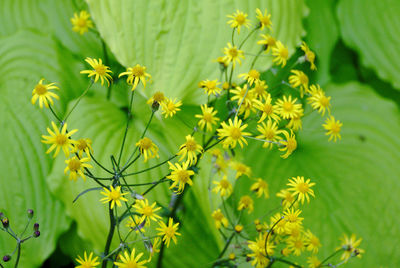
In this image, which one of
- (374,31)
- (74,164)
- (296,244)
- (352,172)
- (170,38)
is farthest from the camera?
(374,31)

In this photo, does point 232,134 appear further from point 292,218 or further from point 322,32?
point 322,32

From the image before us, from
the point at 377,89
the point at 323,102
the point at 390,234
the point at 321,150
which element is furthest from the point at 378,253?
the point at 377,89

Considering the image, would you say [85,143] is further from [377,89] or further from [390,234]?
[377,89]

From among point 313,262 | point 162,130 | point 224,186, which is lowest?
point 313,262

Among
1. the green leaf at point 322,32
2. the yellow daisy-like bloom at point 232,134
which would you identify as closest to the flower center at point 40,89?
the yellow daisy-like bloom at point 232,134

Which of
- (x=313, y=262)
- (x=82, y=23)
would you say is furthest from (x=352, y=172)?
(x=82, y=23)

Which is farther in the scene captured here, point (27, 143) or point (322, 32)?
point (322, 32)
